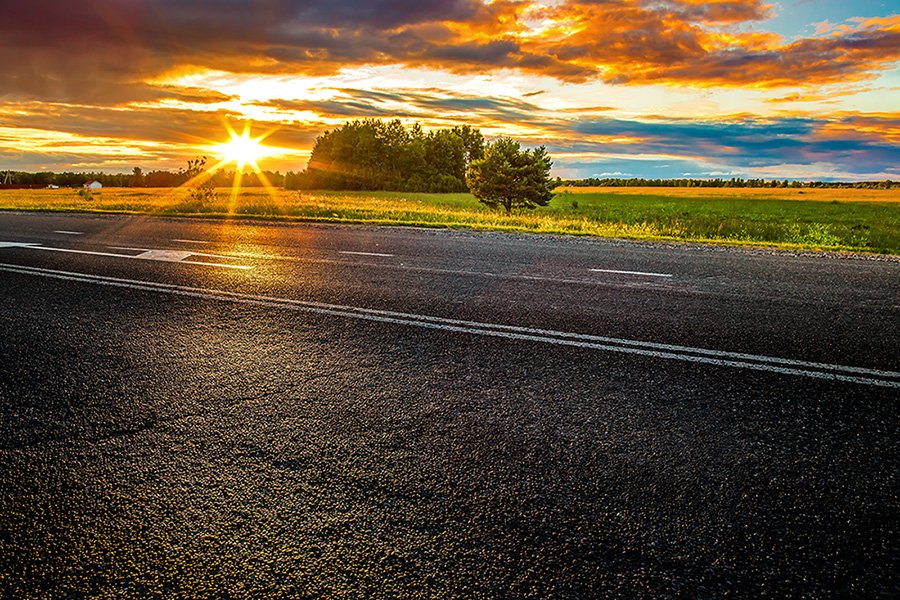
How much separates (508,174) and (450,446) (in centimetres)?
3887

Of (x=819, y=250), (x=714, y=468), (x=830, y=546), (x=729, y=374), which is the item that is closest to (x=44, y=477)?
(x=714, y=468)

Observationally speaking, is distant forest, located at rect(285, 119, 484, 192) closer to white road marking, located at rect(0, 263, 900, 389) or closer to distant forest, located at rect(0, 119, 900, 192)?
distant forest, located at rect(0, 119, 900, 192)

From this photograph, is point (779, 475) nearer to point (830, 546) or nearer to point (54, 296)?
point (830, 546)

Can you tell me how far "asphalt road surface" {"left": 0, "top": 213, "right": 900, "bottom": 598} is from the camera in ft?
7.36

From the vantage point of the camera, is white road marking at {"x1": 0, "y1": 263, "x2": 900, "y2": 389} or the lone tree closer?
white road marking at {"x1": 0, "y1": 263, "x2": 900, "y2": 389}

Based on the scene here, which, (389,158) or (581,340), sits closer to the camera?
(581,340)

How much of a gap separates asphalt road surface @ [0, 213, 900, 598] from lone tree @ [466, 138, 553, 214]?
3463 centimetres

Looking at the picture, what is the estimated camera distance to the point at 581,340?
5230 mm

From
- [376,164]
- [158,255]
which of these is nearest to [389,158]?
[376,164]

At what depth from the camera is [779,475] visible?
2889 millimetres

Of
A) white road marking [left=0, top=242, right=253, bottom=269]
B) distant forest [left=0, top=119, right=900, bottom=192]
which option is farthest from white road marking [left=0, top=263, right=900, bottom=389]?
distant forest [left=0, top=119, right=900, bottom=192]

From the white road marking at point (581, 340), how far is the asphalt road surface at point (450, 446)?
0.12 feet

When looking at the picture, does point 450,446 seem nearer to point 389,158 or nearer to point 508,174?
point 508,174

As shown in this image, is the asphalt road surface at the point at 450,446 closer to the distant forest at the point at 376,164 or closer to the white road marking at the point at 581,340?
the white road marking at the point at 581,340
